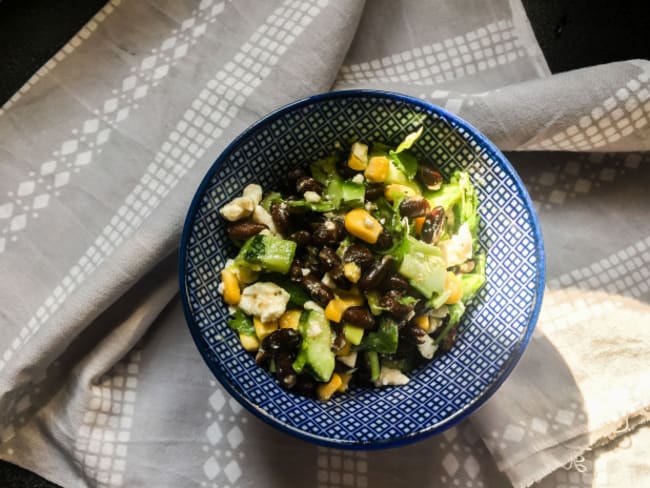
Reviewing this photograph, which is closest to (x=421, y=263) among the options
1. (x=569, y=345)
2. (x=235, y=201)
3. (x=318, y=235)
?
(x=318, y=235)

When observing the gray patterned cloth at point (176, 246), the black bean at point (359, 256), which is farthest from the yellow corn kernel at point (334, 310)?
the gray patterned cloth at point (176, 246)

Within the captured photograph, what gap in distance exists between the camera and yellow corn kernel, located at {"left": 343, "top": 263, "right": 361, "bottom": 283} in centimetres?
148

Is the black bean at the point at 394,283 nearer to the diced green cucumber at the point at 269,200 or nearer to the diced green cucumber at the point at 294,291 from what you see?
the diced green cucumber at the point at 294,291

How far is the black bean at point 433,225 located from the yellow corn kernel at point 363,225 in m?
0.12

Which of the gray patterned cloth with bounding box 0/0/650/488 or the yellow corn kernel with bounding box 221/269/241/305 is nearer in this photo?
the yellow corn kernel with bounding box 221/269/241/305

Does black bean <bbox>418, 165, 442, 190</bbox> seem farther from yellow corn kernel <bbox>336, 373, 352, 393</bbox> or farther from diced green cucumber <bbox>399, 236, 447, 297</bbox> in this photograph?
yellow corn kernel <bbox>336, 373, 352, 393</bbox>

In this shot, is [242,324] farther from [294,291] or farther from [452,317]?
[452,317]

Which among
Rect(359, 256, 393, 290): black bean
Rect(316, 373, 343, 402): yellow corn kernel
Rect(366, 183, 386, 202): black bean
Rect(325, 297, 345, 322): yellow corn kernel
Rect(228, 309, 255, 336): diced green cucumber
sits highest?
Rect(366, 183, 386, 202): black bean

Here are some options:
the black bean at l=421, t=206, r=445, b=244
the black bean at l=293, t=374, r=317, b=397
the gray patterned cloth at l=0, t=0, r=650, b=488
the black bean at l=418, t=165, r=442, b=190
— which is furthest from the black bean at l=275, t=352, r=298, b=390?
the black bean at l=418, t=165, r=442, b=190

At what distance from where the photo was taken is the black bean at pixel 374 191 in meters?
1.57

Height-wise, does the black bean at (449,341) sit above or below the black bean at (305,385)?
below

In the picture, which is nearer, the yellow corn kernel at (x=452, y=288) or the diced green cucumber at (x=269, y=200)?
the yellow corn kernel at (x=452, y=288)

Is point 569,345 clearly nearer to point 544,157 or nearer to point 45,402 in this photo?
point 544,157

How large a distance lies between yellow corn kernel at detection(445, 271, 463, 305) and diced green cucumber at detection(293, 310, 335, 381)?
305 mm
